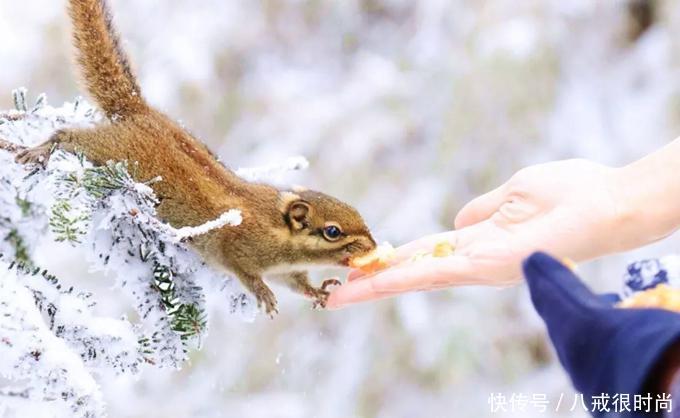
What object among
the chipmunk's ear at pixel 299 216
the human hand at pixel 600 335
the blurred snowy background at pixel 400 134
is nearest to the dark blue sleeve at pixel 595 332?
the human hand at pixel 600 335

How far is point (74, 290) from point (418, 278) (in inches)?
16.3

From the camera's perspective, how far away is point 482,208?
1339 millimetres

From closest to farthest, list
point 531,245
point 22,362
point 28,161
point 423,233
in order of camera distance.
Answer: point 22,362
point 28,161
point 531,245
point 423,233

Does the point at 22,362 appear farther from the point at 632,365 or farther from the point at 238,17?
the point at 238,17

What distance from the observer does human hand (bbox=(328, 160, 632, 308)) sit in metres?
1.17

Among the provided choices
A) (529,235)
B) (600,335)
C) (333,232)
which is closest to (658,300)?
(600,335)

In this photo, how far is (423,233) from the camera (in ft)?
8.37

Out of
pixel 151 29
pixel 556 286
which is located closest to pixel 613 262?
pixel 151 29

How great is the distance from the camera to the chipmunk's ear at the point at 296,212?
1.34 m

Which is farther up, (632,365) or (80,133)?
(80,133)

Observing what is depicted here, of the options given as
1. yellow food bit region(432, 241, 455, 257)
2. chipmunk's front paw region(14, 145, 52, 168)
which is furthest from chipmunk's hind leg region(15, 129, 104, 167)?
yellow food bit region(432, 241, 455, 257)

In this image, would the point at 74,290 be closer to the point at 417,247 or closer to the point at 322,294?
the point at 322,294

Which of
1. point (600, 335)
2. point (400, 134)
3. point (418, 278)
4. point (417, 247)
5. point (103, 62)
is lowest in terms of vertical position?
point (600, 335)

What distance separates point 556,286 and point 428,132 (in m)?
2.11
